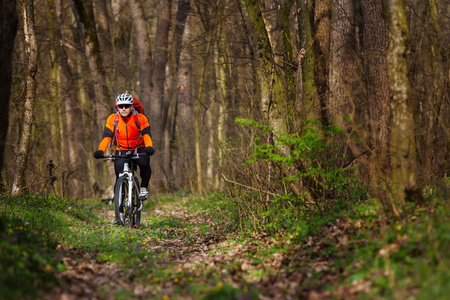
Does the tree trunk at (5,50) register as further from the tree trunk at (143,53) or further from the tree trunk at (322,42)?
the tree trunk at (143,53)

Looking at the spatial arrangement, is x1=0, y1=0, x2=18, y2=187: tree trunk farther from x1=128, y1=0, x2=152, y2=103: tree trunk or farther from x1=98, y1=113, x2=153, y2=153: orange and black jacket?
x1=128, y1=0, x2=152, y2=103: tree trunk

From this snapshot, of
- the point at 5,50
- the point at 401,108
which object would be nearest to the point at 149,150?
the point at 5,50

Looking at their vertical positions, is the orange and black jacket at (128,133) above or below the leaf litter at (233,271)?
above

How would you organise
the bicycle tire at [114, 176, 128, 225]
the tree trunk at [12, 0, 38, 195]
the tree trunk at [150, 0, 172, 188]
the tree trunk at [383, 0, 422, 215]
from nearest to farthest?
the tree trunk at [383, 0, 422, 215] → the bicycle tire at [114, 176, 128, 225] → the tree trunk at [12, 0, 38, 195] → the tree trunk at [150, 0, 172, 188]

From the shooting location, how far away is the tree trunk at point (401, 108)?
5.84 meters

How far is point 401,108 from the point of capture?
5.85 m

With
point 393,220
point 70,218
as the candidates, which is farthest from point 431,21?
point 70,218

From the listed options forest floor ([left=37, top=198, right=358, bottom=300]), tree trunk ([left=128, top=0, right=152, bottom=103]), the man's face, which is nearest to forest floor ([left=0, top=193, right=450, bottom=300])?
forest floor ([left=37, top=198, right=358, bottom=300])

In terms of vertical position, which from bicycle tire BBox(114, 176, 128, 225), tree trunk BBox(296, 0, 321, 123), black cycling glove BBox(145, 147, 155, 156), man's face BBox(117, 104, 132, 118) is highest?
tree trunk BBox(296, 0, 321, 123)

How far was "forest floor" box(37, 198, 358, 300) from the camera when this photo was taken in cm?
457

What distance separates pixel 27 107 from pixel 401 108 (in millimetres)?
7972

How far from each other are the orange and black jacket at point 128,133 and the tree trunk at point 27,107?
91.4 inches

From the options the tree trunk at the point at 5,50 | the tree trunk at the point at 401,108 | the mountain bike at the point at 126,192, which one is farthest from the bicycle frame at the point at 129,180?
the tree trunk at the point at 401,108

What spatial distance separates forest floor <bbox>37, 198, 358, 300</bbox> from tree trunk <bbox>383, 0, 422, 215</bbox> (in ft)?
3.39
